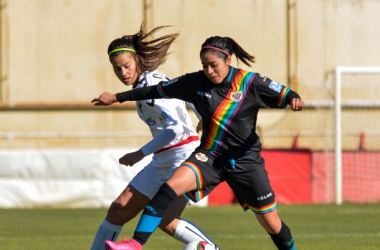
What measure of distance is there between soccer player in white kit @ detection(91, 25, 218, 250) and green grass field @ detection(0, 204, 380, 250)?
5.91 ft

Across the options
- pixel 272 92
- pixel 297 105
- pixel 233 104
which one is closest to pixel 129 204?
pixel 233 104

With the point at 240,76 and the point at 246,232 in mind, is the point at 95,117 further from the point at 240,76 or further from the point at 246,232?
the point at 240,76

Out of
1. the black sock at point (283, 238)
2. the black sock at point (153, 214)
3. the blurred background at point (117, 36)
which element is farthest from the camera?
the blurred background at point (117, 36)

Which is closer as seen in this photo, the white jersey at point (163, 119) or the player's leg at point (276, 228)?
the player's leg at point (276, 228)

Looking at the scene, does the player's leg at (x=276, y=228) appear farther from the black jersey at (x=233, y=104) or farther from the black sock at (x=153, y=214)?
the black sock at (x=153, y=214)

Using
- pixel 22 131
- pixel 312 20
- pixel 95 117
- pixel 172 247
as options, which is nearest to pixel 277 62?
pixel 312 20

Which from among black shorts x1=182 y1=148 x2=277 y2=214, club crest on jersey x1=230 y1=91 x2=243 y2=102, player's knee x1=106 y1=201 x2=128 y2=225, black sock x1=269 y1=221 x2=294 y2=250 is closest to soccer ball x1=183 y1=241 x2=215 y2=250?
black shorts x1=182 y1=148 x2=277 y2=214

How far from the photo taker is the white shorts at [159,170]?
6.58m

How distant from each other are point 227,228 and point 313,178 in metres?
5.22

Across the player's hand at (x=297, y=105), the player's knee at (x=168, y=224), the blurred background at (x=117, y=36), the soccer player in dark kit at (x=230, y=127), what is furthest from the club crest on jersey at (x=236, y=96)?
the blurred background at (x=117, y=36)

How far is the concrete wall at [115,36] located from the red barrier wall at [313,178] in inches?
235

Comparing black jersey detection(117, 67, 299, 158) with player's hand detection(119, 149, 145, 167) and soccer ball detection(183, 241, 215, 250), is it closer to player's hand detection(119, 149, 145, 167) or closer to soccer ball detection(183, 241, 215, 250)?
player's hand detection(119, 149, 145, 167)

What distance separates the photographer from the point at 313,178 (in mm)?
15602

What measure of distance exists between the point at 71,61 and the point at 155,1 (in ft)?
9.09
